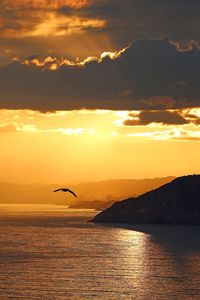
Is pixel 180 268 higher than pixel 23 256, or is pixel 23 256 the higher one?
pixel 23 256

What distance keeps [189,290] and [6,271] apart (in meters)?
43.1

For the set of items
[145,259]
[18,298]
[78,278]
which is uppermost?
[145,259]

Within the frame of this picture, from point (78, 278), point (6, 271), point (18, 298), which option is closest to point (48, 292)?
point (18, 298)

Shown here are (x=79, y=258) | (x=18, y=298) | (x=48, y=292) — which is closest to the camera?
(x=18, y=298)

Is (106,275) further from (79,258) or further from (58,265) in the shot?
(79,258)

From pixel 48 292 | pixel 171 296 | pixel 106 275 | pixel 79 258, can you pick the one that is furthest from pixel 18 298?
pixel 79 258

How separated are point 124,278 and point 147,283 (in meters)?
7.77

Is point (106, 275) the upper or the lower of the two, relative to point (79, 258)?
lower

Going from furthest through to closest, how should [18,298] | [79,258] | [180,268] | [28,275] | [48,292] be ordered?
1. [79,258]
2. [180,268]
3. [28,275]
4. [48,292]
5. [18,298]

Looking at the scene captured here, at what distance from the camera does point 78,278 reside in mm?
145750

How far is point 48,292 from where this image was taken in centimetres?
12612

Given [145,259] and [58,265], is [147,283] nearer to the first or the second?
[58,265]

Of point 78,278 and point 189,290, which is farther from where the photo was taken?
point 78,278

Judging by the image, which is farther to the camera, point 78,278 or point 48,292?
point 78,278
